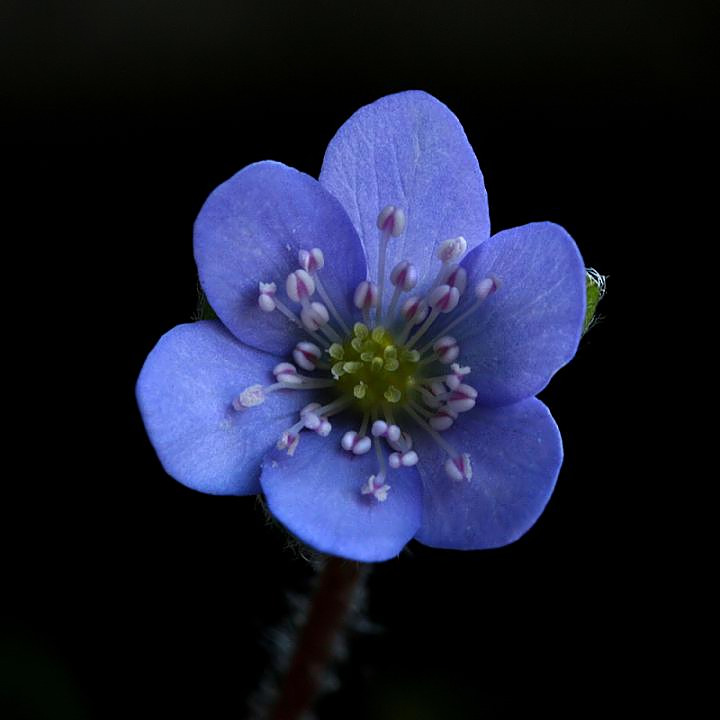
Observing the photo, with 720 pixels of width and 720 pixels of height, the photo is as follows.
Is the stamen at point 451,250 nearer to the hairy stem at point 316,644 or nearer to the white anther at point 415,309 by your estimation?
the white anther at point 415,309

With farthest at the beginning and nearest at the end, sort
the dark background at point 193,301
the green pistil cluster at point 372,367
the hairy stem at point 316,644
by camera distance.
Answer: the dark background at point 193,301 < the hairy stem at point 316,644 < the green pistil cluster at point 372,367

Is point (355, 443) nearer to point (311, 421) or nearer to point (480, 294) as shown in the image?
point (311, 421)

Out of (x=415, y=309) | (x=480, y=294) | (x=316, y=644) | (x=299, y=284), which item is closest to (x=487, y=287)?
(x=480, y=294)

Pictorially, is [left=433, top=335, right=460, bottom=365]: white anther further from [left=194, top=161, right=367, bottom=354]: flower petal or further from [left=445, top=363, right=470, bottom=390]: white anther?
[left=194, top=161, right=367, bottom=354]: flower petal

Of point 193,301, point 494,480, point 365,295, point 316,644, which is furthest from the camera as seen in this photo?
point 193,301

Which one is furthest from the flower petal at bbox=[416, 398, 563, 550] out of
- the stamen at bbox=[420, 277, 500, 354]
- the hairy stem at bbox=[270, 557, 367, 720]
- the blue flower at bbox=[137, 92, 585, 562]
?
the hairy stem at bbox=[270, 557, 367, 720]

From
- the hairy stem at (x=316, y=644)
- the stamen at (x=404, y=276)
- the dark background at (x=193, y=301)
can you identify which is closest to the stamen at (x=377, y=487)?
the stamen at (x=404, y=276)
